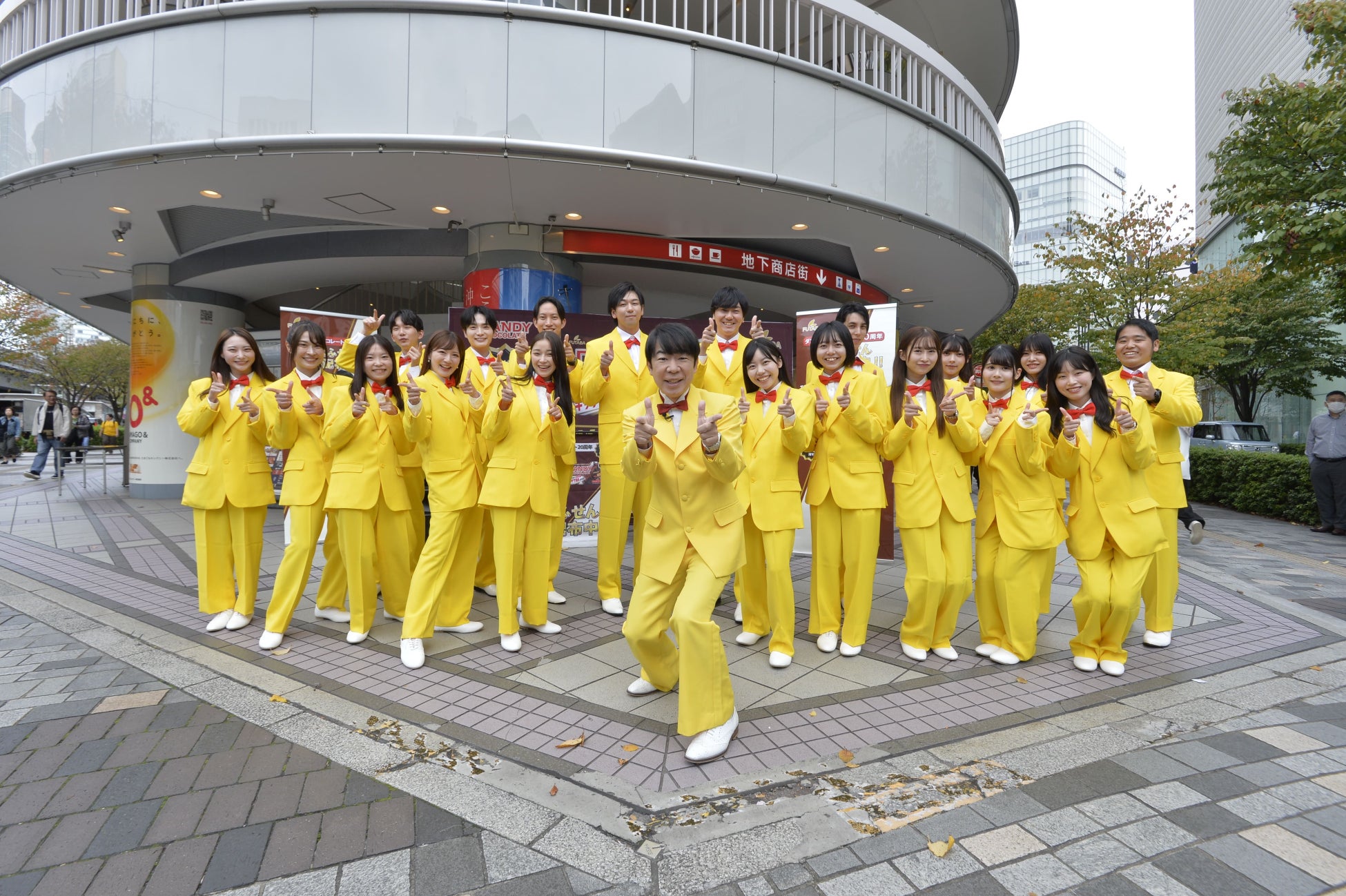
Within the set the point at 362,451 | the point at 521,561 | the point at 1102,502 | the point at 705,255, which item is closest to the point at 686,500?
the point at 521,561

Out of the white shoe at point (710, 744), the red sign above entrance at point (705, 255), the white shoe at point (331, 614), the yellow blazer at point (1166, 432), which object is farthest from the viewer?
the red sign above entrance at point (705, 255)

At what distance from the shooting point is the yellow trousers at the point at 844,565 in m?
4.30

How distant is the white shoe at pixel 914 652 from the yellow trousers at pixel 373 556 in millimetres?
3276

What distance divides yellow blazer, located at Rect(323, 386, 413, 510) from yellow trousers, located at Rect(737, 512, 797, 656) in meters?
2.38

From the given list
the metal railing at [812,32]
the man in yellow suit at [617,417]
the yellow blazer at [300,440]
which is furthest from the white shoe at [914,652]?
the metal railing at [812,32]

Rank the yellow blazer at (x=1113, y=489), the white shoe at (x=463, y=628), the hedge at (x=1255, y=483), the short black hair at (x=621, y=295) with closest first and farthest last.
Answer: the yellow blazer at (x=1113, y=489) → the white shoe at (x=463, y=628) → the short black hair at (x=621, y=295) → the hedge at (x=1255, y=483)

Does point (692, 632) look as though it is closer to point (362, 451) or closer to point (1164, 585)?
point (362, 451)

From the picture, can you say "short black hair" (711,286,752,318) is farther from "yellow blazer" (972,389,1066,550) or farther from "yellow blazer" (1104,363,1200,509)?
"yellow blazer" (1104,363,1200,509)

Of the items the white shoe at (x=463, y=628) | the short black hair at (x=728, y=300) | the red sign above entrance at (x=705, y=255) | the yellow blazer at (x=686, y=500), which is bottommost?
the white shoe at (x=463, y=628)

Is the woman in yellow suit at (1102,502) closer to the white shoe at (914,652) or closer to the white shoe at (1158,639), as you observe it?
the white shoe at (1158,639)

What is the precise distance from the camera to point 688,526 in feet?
10.7

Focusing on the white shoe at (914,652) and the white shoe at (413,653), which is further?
the white shoe at (914,652)

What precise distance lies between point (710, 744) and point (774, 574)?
136 centimetres

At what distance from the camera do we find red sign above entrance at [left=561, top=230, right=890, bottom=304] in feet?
32.1
